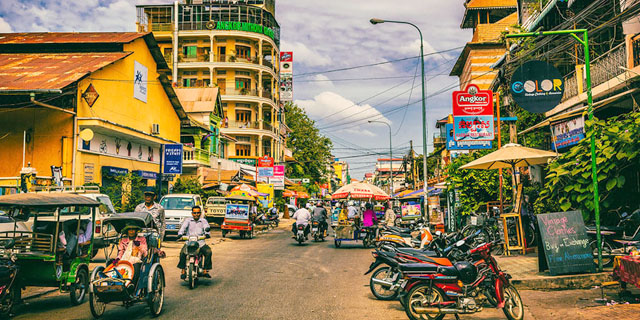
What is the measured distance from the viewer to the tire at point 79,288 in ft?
27.8

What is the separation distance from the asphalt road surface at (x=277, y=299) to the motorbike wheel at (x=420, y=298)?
661 mm

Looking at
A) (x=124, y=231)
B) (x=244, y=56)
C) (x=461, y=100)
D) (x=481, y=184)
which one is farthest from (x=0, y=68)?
(x=244, y=56)

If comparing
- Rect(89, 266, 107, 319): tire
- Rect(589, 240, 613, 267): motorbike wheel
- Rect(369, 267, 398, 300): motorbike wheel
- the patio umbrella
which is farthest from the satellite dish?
Rect(589, 240, 613, 267): motorbike wheel

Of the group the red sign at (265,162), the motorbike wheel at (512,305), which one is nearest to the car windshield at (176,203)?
the motorbike wheel at (512,305)

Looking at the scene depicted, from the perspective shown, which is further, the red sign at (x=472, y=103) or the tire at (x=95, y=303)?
the red sign at (x=472, y=103)

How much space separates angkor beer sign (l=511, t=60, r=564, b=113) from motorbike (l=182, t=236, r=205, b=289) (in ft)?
27.0

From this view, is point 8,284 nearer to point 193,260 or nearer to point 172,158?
point 193,260

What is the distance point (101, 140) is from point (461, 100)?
1605 centimetres

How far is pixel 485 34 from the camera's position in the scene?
3241 cm

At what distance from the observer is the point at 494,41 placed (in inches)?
1246

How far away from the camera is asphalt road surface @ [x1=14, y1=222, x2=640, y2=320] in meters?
7.84

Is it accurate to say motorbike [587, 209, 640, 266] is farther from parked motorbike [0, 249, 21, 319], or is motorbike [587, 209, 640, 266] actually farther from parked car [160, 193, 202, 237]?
parked car [160, 193, 202, 237]

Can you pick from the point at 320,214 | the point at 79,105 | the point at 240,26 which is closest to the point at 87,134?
the point at 79,105

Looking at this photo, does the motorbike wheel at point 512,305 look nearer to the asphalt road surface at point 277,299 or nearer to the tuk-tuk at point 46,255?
the asphalt road surface at point 277,299
